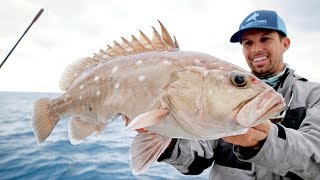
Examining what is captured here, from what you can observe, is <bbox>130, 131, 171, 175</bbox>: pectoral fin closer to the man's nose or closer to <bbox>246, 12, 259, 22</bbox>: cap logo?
the man's nose

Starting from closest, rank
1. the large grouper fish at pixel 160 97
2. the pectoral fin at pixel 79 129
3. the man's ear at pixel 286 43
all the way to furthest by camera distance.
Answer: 1. the large grouper fish at pixel 160 97
2. the pectoral fin at pixel 79 129
3. the man's ear at pixel 286 43

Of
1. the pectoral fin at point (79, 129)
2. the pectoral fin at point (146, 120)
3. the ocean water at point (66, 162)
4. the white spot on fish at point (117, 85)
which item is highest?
the white spot on fish at point (117, 85)

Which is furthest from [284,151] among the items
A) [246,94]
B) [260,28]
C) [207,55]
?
[260,28]

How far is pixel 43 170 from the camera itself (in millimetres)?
8867

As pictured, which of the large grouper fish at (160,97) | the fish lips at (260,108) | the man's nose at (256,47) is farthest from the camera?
the man's nose at (256,47)

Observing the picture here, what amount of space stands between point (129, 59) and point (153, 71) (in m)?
0.36

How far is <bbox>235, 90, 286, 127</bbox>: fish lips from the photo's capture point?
188cm

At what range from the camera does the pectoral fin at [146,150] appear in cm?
226

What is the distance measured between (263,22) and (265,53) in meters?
0.43

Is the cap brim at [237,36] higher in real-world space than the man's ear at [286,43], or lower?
higher

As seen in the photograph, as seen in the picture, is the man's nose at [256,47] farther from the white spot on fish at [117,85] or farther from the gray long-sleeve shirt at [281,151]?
the white spot on fish at [117,85]

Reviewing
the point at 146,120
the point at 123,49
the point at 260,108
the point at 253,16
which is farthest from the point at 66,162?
the point at 260,108

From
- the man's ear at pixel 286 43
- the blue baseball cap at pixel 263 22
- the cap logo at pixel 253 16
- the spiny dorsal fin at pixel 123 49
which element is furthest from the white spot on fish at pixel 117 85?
the man's ear at pixel 286 43

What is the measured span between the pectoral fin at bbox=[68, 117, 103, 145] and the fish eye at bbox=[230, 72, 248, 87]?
1389 millimetres
